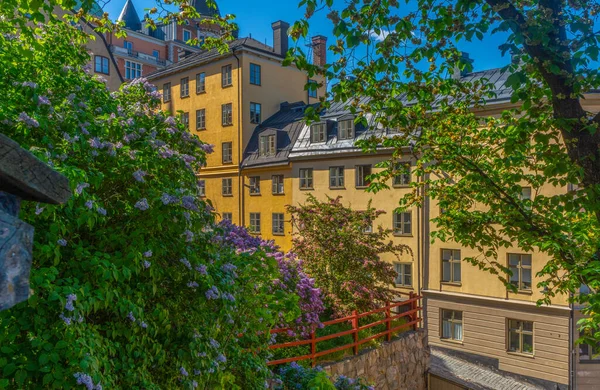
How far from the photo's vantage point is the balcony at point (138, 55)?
54281mm

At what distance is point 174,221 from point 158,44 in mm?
62065

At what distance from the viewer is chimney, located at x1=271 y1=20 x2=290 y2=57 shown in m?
39.0

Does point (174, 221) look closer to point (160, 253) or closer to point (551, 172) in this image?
point (160, 253)

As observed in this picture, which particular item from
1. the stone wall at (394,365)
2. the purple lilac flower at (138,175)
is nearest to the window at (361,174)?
the stone wall at (394,365)

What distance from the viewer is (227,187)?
3825 cm

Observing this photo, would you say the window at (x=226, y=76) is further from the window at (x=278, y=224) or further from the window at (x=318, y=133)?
the window at (x=278, y=224)

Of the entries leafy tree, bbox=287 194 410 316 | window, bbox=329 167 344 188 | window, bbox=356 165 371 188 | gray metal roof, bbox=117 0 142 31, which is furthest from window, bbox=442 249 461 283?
gray metal roof, bbox=117 0 142 31

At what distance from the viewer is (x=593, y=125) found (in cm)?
604

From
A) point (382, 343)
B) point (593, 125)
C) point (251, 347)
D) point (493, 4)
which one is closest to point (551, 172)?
point (593, 125)

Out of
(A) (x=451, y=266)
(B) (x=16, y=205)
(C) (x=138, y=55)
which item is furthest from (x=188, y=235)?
(C) (x=138, y=55)

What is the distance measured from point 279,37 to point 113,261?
36576mm

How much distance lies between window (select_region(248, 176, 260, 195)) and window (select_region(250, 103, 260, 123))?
4309 mm

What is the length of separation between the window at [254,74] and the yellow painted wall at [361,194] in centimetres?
776

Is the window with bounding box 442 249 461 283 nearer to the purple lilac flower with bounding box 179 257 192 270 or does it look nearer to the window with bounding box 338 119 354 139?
the window with bounding box 338 119 354 139
